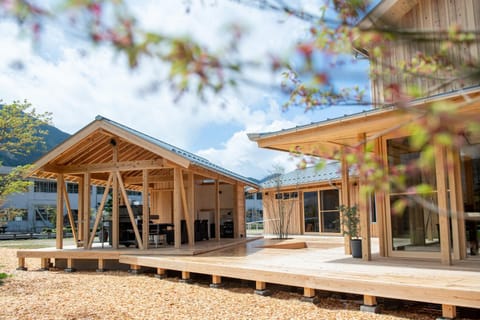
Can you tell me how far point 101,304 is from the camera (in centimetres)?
643

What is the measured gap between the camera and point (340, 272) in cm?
611

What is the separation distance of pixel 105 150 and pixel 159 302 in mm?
6277

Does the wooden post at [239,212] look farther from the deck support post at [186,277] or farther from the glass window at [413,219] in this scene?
the glass window at [413,219]

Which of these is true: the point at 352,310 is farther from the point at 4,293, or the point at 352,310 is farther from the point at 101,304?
the point at 4,293

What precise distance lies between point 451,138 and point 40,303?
692 centimetres

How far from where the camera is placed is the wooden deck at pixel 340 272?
189 inches

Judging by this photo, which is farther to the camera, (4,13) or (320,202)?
(320,202)

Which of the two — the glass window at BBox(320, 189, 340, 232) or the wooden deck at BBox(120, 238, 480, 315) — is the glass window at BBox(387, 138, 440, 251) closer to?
the wooden deck at BBox(120, 238, 480, 315)

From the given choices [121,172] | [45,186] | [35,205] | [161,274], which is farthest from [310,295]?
[45,186]

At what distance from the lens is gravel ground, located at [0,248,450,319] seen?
565 centimetres

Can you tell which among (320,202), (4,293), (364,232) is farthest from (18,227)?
(364,232)

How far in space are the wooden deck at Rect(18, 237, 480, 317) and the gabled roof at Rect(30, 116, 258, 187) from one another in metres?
2.14

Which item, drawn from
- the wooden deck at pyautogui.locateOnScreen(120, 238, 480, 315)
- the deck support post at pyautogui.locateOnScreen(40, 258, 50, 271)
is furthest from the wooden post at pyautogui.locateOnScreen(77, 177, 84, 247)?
the wooden deck at pyautogui.locateOnScreen(120, 238, 480, 315)

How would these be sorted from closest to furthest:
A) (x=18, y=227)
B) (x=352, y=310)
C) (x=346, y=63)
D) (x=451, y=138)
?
1. (x=451, y=138)
2. (x=346, y=63)
3. (x=352, y=310)
4. (x=18, y=227)
